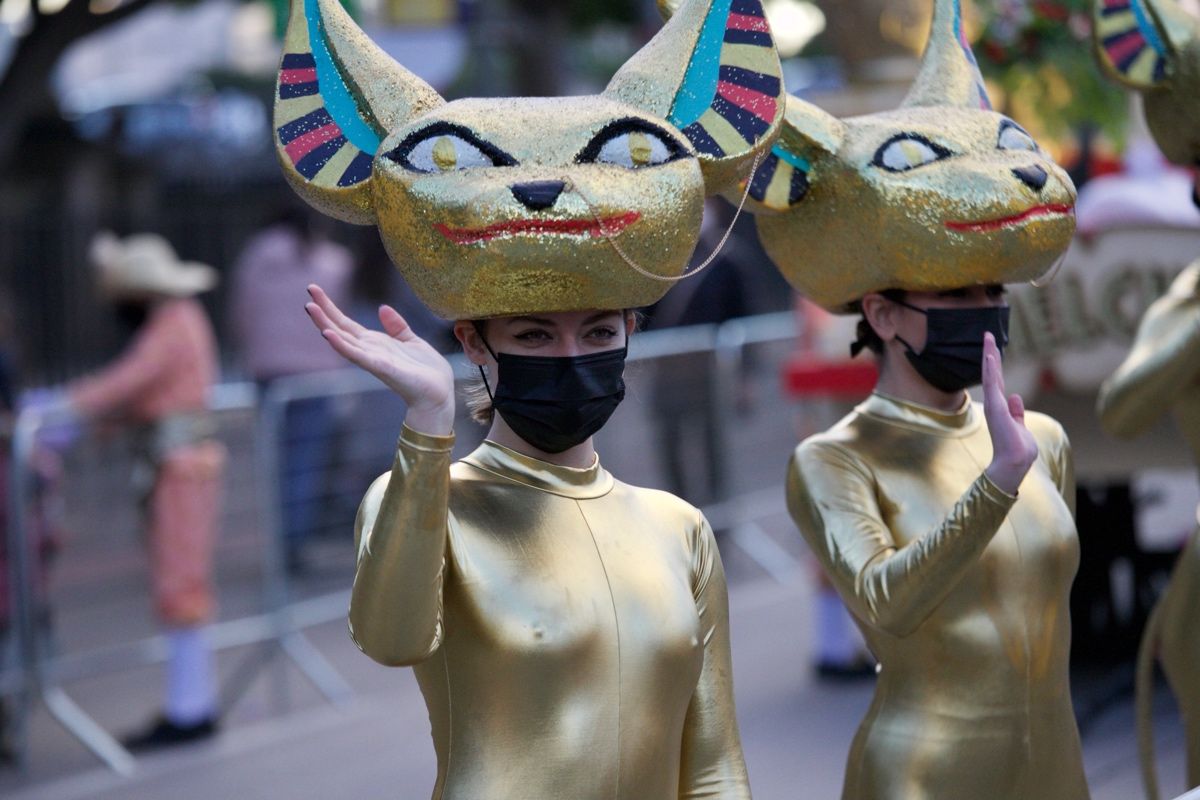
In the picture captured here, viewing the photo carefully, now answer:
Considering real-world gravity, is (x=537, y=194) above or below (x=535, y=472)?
above

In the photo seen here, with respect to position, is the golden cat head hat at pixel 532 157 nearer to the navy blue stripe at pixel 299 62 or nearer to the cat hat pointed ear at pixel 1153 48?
the navy blue stripe at pixel 299 62

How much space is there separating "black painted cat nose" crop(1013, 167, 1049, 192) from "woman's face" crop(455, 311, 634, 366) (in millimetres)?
967

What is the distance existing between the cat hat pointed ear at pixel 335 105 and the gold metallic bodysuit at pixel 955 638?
113 cm

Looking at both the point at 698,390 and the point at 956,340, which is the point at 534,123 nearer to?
the point at 956,340

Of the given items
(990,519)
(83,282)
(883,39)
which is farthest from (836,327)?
(83,282)

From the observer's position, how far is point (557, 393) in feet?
9.41

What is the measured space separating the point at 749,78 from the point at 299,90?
781mm

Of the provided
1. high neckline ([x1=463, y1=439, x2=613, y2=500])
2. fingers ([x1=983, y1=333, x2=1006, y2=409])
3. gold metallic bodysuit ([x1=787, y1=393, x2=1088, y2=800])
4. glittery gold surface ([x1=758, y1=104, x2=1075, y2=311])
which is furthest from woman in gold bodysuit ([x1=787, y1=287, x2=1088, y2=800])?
high neckline ([x1=463, y1=439, x2=613, y2=500])

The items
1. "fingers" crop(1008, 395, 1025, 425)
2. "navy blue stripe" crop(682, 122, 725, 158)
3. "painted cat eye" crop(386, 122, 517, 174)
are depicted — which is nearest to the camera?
"painted cat eye" crop(386, 122, 517, 174)

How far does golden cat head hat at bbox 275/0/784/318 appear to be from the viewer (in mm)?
2750

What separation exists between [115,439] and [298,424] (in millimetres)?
822

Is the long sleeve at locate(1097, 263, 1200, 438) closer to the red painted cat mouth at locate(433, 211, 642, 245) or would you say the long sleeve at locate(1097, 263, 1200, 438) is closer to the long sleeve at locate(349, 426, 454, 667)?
the red painted cat mouth at locate(433, 211, 642, 245)

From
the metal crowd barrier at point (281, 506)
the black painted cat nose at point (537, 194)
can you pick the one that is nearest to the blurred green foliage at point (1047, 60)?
the metal crowd barrier at point (281, 506)

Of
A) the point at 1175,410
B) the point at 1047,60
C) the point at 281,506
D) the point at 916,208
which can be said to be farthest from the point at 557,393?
the point at 1047,60
